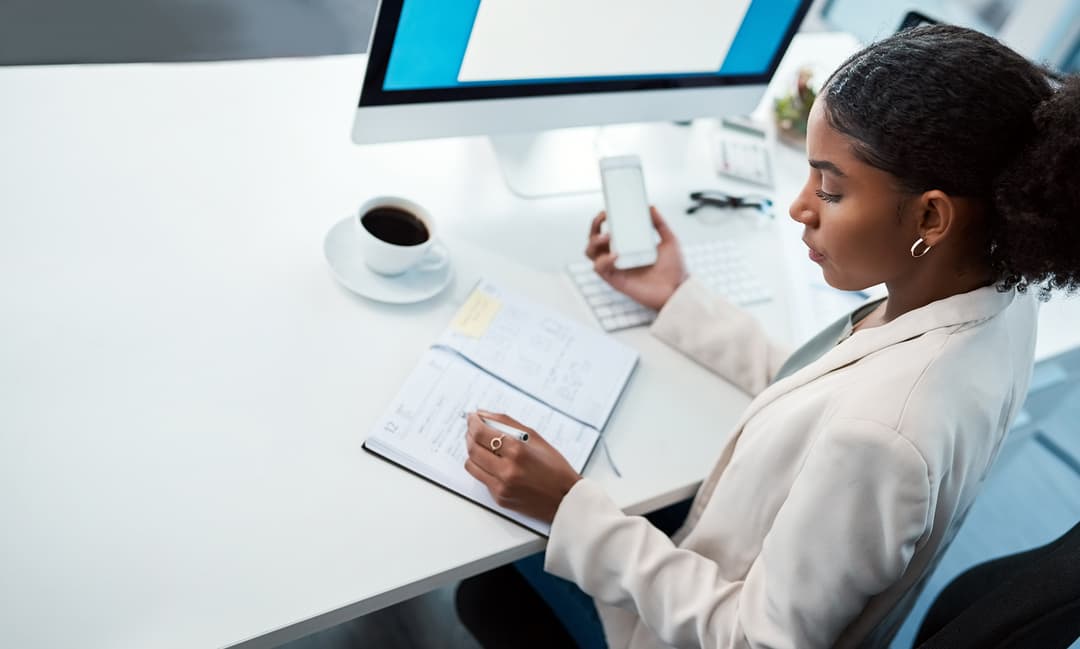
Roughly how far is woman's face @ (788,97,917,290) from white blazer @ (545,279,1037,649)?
6 centimetres

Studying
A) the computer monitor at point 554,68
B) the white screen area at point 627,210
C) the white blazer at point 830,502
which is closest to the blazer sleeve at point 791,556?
the white blazer at point 830,502

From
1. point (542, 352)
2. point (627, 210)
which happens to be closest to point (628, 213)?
point (627, 210)

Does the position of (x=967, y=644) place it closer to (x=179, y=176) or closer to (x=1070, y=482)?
(x=179, y=176)

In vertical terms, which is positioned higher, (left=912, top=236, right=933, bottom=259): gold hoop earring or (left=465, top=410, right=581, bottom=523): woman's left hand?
(left=912, top=236, right=933, bottom=259): gold hoop earring

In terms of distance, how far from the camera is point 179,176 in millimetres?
980

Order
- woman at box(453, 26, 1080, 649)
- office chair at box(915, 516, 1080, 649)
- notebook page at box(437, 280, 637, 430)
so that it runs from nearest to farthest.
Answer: office chair at box(915, 516, 1080, 649), woman at box(453, 26, 1080, 649), notebook page at box(437, 280, 637, 430)

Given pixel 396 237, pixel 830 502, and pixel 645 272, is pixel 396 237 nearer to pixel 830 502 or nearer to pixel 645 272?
pixel 645 272

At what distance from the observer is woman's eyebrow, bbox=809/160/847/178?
70cm

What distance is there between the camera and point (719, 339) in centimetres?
99

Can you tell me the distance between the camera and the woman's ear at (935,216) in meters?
0.65

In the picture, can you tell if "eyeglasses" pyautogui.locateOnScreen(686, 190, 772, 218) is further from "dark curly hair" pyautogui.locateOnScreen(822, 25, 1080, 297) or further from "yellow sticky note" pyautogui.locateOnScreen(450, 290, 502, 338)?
"dark curly hair" pyautogui.locateOnScreen(822, 25, 1080, 297)

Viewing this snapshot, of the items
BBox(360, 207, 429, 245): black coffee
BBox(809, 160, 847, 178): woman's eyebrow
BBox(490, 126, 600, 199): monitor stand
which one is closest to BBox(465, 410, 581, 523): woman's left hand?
BBox(360, 207, 429, 245): black coffee

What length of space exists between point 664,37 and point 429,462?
0.65 m

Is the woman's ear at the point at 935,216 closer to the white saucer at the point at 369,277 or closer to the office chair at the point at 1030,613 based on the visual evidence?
the office chair at the point at 1030,613
